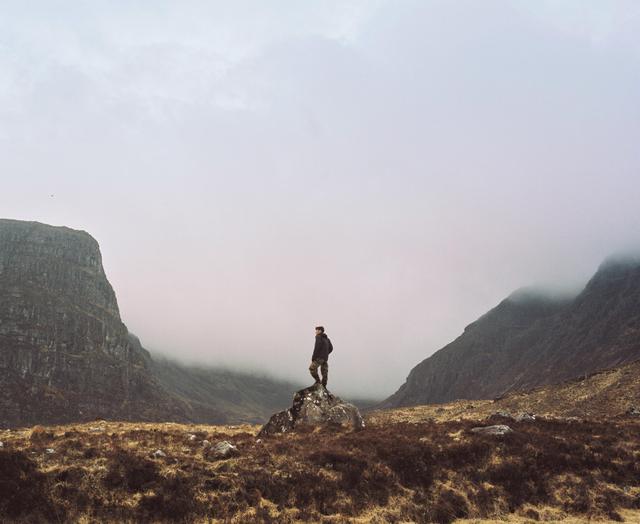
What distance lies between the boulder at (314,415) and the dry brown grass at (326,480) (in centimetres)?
516

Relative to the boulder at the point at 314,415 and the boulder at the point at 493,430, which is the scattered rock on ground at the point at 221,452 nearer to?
the boulder at the point at 314,415

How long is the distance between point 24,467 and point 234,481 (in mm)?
7167

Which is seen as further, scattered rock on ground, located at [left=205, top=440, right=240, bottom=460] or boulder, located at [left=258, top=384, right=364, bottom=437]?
boulder, located at [left=258, top=384, right=364, bottom=437]

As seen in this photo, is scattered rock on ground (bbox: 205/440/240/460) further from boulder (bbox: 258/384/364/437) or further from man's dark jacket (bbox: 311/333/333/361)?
man's dark jacket (bbox: 311/333/333/361)

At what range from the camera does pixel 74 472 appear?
16.1 m

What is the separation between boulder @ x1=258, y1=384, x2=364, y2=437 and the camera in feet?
92.8

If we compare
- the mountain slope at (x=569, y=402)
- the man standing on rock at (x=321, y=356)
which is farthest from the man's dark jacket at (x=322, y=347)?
the mountain slope at (x=569, y=402)

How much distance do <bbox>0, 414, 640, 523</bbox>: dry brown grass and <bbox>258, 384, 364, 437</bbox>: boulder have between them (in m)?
5.16

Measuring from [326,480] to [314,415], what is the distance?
11174 millimetres

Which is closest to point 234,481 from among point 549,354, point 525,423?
point 525,423

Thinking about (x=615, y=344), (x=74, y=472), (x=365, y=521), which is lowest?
(x=365, y=521)

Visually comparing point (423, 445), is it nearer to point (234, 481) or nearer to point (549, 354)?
point (234, 481)

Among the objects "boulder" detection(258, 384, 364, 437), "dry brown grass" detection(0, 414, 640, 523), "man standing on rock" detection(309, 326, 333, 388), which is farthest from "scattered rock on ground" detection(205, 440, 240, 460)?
"man standing on rock" detection(309, 326, 333, 388)

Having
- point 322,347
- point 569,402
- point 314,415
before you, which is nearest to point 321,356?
point 322,347
